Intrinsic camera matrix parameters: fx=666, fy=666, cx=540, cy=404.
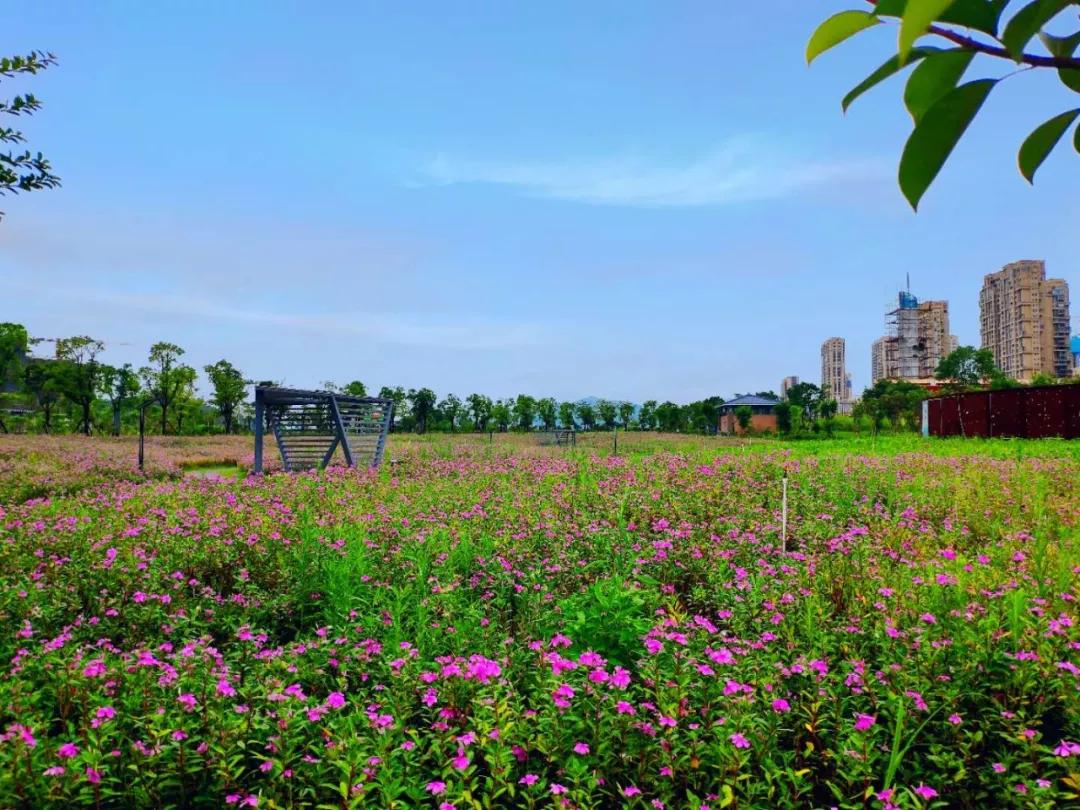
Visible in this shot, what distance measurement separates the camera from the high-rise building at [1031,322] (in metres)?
99.6

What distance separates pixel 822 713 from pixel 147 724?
8.76ft

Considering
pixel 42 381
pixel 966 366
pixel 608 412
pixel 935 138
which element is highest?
pixel 966 366

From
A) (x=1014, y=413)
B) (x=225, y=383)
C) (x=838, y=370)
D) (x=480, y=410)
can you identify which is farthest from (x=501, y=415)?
(x=838, y=370)

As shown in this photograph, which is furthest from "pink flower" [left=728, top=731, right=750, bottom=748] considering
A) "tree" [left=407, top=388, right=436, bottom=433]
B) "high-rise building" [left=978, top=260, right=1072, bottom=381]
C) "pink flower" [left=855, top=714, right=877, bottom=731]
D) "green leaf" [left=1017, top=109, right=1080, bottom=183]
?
"high-rise building" [left=978, top=260, right=1072, bottom=381]

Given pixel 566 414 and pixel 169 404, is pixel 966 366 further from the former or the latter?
pixel 169 404

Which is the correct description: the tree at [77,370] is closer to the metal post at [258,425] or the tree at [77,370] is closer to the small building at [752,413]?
the metal post at [258,425]

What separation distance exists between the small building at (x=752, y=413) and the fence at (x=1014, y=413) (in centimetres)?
3870

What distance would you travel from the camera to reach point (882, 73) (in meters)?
0.58

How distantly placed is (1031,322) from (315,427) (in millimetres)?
118565

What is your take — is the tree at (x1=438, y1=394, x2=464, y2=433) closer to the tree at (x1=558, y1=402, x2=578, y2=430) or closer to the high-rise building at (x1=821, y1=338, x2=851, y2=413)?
the tree at (x1=558, y1=402, x2=578, y2=430)

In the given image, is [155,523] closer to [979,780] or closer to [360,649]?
[360,649]

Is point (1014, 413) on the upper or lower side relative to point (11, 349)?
lower

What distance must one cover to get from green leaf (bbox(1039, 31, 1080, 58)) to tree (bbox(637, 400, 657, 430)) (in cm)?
6222

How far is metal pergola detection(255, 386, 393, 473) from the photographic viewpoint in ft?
39.6
